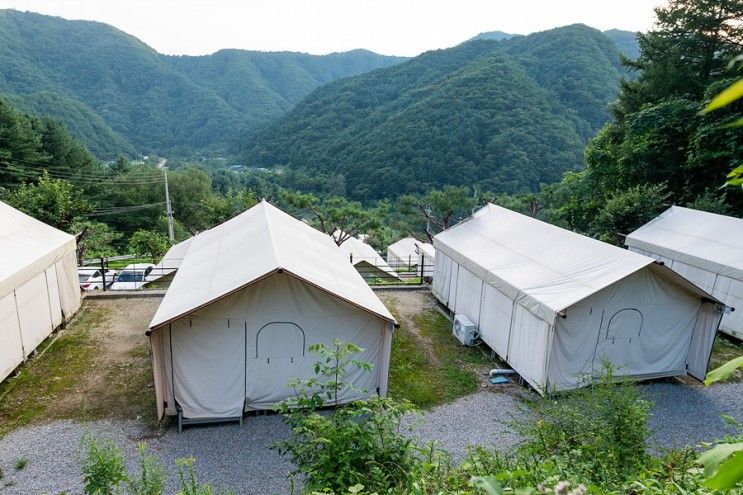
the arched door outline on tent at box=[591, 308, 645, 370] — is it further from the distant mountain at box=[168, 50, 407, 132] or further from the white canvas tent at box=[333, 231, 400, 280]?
the distant mountain at box=[168, 50, 407, 132]

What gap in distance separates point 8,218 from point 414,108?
56836 mm

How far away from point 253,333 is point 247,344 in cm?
24

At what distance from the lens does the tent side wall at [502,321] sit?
957 centimetres

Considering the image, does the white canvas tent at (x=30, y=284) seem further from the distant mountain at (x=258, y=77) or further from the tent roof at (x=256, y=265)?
the distant mountain at (x=258, y=77)

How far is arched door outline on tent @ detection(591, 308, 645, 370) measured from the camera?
9773 mm

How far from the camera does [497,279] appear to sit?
11086mm

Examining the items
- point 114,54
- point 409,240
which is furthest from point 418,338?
point 114,54

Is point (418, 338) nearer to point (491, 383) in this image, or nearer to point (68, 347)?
point (491, 383)

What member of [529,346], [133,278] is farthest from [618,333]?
[133,278]

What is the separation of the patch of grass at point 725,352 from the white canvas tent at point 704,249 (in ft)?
0.92

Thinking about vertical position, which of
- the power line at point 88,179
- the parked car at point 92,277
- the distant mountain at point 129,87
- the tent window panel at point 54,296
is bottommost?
the parked car at point 92,277

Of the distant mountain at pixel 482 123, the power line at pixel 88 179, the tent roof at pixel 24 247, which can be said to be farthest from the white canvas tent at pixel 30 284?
the distant mountain at pixel 482 123

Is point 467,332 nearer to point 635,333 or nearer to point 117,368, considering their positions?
point 635,333

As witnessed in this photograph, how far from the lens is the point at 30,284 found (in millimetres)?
10344
